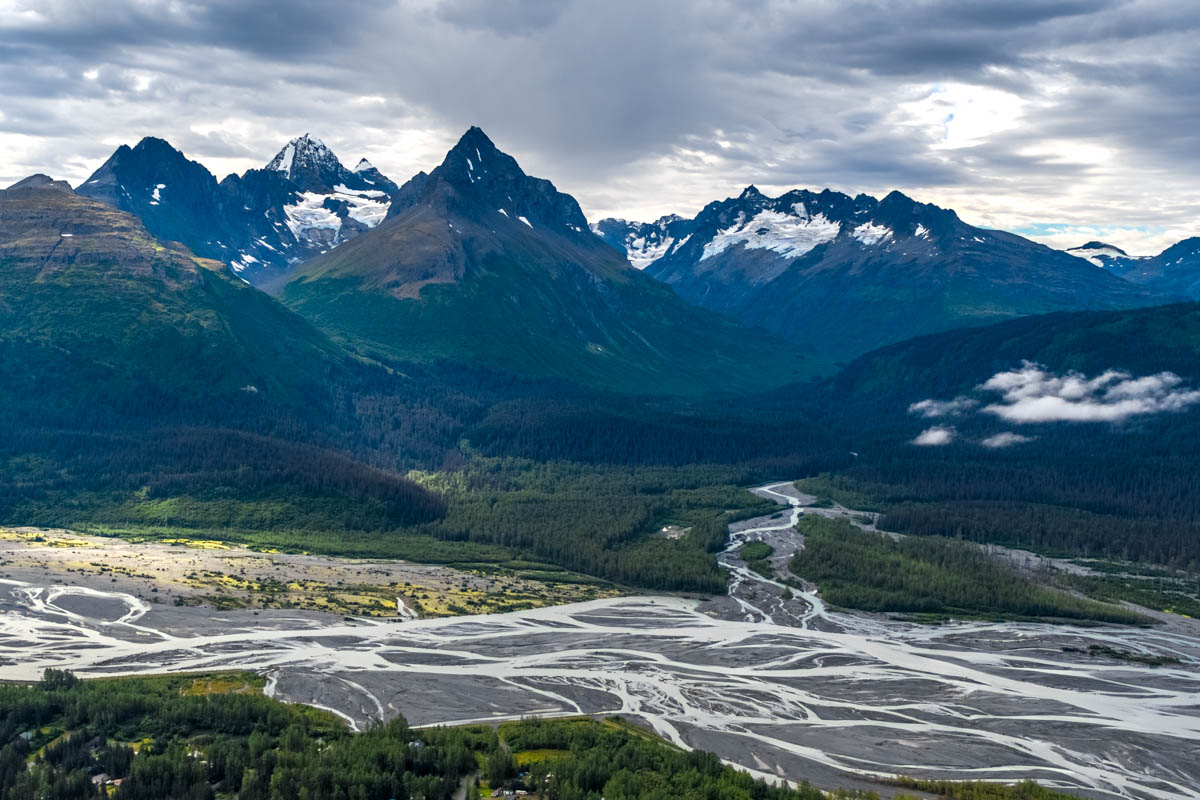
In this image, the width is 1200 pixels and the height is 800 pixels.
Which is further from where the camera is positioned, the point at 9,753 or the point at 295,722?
the point at 295,722

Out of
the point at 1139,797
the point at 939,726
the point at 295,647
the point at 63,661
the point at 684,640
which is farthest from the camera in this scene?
the point at 684,640

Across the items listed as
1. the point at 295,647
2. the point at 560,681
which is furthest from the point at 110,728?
the point at 560,681

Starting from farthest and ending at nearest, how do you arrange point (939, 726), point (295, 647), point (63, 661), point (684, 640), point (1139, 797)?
point (684, 640) < point (295, 647) < point (63, 661) < point (939, 726) < point (1139, 797)

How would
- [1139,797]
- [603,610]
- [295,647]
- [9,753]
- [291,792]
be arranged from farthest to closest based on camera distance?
1. [603,610]
2. [295,647]
3. [1139,797]
4. [9,753]
5. [291,792]

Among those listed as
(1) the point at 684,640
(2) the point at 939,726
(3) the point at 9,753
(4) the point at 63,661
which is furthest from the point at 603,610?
(3) the point at 9,753

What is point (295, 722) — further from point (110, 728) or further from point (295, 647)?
point (295, 647)

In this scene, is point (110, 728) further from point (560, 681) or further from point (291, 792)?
point (560, 681)
